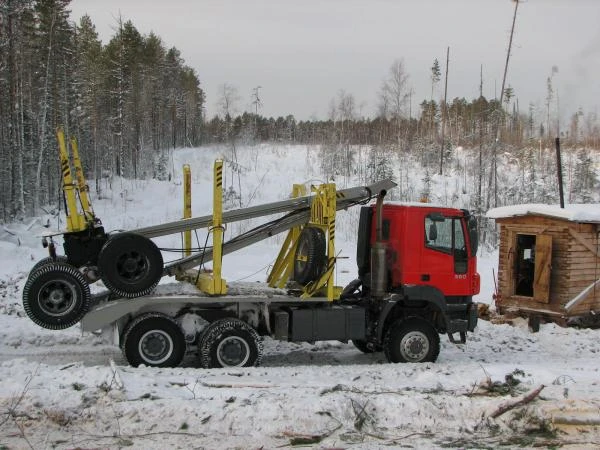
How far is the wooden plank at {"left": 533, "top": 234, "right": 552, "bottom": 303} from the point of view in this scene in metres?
14.4

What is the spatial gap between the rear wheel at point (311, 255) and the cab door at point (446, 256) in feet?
5.86

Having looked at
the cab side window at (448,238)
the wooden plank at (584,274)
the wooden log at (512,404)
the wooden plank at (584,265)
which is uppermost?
the cab side window at (448,238)

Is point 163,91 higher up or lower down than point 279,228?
higher up

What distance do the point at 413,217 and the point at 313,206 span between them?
167 cm

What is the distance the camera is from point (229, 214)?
31.2 feet

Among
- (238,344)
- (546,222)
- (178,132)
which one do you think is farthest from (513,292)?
(178,132)

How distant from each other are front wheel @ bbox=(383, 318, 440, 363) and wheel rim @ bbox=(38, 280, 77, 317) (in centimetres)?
504

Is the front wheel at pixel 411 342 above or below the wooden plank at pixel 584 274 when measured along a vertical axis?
below

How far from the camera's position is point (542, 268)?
47.7 ft

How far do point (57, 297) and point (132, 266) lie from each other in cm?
116

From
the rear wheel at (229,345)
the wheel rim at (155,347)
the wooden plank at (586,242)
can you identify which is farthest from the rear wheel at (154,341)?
the wooden plank at (586,242)

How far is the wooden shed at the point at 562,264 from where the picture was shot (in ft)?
46.9

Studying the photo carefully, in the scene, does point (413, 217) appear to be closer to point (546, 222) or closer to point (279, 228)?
point (279, 228)

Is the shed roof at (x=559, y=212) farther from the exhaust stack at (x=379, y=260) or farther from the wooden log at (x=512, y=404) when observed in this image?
the wooden log at (x=512, y=404)
